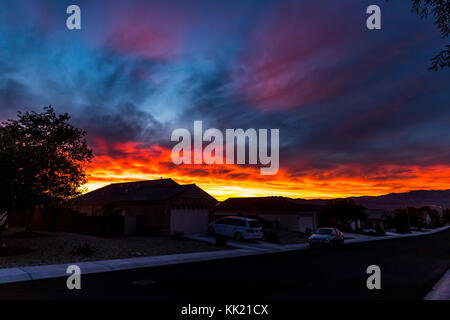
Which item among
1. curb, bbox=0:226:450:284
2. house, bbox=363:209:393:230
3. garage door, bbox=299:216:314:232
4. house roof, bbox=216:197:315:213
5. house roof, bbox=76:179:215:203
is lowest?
house, bbox=363:209:393:230

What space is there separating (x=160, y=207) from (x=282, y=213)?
19283 mm

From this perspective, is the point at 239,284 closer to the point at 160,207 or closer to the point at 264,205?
the point at 160,207

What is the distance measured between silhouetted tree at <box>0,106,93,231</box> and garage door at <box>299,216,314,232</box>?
2835 centimetres

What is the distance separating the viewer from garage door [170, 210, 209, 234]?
2744 cm

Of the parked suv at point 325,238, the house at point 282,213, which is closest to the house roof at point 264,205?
the house at point 282,213

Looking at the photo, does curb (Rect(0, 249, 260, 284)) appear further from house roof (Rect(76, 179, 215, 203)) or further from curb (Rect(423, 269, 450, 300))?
house roof (Rect(76, 179, 215, 203))

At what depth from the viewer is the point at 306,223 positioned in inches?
1607

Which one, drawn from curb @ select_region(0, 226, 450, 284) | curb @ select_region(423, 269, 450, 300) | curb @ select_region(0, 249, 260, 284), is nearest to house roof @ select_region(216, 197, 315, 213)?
curb @ select_region(0, 226, 450, 284)

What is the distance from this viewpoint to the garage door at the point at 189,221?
1080 inches

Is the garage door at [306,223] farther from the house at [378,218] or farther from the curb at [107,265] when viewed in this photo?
the house at [378,218]

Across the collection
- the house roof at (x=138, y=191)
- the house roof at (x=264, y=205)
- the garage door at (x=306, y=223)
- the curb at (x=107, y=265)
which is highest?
the house roof at (x=138, y=191)

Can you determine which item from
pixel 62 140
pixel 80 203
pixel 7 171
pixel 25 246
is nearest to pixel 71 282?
pixel 7 171

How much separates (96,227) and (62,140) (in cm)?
867

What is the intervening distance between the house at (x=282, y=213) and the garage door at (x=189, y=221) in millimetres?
10110
